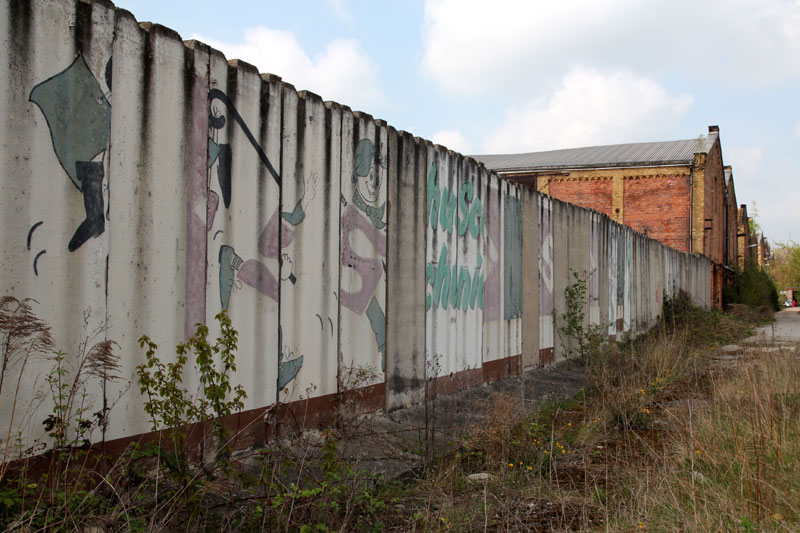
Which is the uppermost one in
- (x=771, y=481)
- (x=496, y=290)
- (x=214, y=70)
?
(x=214, y=70)

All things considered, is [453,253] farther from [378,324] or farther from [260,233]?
[260,233]

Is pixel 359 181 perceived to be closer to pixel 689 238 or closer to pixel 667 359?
pixel 667 359

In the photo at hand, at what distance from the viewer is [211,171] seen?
13.3 feet

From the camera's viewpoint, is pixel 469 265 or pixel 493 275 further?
pixel 493 275

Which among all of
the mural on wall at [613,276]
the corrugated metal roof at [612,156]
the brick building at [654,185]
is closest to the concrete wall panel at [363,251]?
the mural on wall at [613,276]

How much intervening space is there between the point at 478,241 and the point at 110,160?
5.01m

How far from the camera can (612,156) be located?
29562 millimetres

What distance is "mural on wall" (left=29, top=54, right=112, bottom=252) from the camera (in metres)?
3.18

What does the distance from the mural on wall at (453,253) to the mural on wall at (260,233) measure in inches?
81.7

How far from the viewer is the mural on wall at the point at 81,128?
10.4ft

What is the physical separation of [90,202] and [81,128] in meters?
0.38

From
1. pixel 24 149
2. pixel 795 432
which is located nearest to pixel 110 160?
pixel 24 149

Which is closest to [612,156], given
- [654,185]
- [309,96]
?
[654,185]

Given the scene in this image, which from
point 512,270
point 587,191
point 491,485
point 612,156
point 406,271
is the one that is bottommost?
point 491,485
